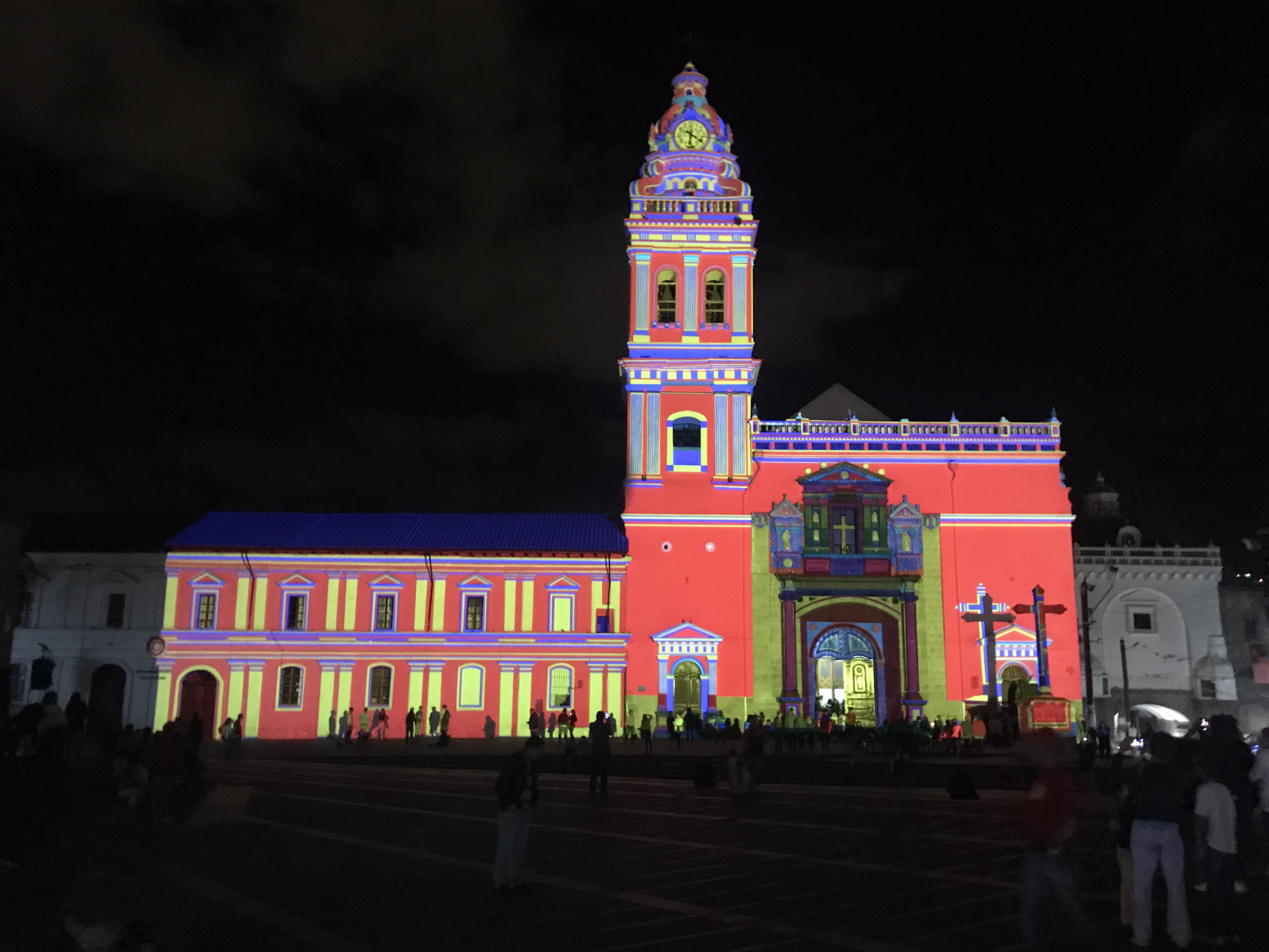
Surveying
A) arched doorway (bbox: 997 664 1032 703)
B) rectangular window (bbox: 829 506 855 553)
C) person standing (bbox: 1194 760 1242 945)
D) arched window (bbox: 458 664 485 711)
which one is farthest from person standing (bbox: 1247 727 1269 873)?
arched window (bbox: 458 664 485 711)

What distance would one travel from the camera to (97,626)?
45.9 meters

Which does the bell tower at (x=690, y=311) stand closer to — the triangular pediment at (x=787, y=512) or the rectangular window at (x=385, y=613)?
the triangular pediment at (x=787, y=512)

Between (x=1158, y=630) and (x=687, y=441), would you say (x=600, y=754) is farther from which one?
(x=1158, y=630)

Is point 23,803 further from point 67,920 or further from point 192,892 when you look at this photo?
point 67,920

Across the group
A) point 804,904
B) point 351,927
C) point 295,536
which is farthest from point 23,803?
point 295,536

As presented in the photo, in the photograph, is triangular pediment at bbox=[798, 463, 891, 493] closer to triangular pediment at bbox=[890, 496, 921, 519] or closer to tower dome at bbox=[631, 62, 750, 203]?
triangular pediment at bbox=[890, 496, 921, 519]

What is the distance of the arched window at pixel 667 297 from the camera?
42.5 meters

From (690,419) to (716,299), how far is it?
530 centimetres

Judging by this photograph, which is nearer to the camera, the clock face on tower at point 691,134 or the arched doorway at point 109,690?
the clock face on tower at point 691,134

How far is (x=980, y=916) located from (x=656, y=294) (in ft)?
116

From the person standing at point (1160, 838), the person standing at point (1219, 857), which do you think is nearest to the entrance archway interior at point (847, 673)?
the person standing at point (1219, 857)

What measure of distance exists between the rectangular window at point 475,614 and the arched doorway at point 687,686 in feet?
25.5

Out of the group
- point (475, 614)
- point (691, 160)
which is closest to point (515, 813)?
point (475, 614)

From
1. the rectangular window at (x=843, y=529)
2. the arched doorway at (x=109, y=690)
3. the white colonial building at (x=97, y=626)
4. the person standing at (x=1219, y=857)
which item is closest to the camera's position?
the person standing at (x=1219, y=857)
